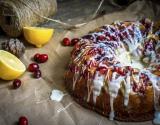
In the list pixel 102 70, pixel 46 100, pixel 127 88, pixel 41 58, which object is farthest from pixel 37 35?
pixel 127 88

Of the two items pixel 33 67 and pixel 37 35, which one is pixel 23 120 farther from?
pixel 37 35

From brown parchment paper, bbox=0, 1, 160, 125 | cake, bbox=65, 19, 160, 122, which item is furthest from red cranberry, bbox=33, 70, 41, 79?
cake, bbox=65, 19, 160, 122

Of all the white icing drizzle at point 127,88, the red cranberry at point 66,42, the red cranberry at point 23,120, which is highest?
the red cranberry at point 66,42

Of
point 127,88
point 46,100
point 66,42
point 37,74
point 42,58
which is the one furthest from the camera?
point 66,42

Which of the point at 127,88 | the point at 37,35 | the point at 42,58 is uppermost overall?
the point at 37,35

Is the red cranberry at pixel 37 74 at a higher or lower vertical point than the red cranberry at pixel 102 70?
lower

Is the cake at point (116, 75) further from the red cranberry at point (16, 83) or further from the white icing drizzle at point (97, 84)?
the red cranberry at point (16, 83)

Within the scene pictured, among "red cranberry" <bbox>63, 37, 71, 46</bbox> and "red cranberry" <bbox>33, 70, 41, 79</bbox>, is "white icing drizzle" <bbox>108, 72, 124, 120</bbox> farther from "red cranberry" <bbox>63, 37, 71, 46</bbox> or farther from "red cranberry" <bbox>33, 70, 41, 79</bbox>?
"red cranberry" <bbox>63, 37, 71, 46</bbox>

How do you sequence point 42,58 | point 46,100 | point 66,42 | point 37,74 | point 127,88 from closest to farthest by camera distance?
point 127,88
point 46,100
point 37,74
point 42,58
point 66,42

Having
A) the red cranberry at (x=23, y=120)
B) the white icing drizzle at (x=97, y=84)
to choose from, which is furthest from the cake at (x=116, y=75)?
the red cranberry at (x=23, y=120)
